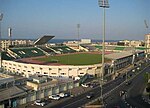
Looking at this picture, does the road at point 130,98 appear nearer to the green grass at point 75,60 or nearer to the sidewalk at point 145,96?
the sidewalk at point 145,96

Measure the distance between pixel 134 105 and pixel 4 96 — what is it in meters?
9.89

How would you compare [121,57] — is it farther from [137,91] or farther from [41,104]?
[41,104]

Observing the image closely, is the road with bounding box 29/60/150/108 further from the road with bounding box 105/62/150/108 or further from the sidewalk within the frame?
the sidewalk

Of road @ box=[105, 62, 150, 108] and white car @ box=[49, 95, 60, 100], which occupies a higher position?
white car @ box=[49, 95, 60, 100]

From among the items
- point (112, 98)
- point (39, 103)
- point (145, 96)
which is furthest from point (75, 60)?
point (39, 103)

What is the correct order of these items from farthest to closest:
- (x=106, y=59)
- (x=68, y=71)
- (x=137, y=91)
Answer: (x=106, y=59)
(x=68, y=71)
(x=137, y=91)

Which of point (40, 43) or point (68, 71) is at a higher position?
point (40, 43)

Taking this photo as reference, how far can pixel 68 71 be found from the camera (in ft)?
101

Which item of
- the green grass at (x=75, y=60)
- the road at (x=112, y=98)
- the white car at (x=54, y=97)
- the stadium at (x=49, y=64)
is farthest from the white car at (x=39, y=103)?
the green grass at (x=75, y=60)

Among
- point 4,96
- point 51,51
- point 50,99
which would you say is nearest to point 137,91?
point 50,99

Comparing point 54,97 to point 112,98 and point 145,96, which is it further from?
point 145,96

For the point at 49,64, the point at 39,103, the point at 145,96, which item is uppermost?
the point at 49,64

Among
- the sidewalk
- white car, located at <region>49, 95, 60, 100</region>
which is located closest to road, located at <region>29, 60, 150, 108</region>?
the sidewalk

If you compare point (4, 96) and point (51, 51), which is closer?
point (4, 96)
